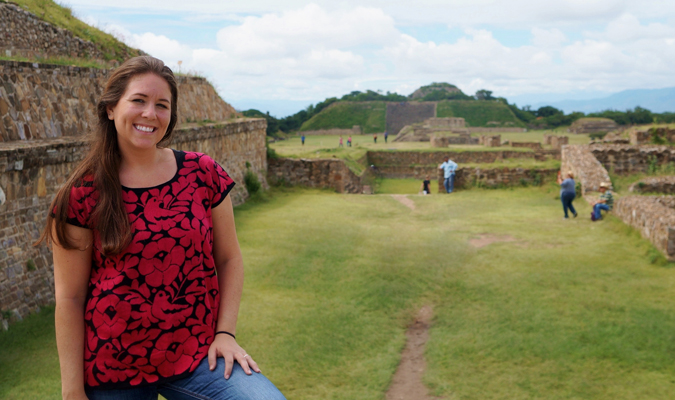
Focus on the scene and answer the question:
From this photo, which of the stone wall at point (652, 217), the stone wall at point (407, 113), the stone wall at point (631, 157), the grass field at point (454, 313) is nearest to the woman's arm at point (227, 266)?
the grass field at point (454, 313)

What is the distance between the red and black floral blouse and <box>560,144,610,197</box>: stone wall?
11.1 meters

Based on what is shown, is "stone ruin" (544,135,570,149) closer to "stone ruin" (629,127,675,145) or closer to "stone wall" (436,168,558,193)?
"stone ruin" (629,127,675,145)

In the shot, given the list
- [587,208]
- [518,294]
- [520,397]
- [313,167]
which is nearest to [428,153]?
[313,167]

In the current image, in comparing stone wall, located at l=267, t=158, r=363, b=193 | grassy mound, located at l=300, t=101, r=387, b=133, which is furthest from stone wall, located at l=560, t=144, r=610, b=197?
grassy mound, located at l=300, t=101, r=387, b=133

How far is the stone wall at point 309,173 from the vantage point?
15.1 meters

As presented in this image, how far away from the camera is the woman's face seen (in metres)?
1.87

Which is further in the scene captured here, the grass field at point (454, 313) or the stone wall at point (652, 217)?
the stone wall at point (652, 217)

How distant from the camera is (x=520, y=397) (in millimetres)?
4113

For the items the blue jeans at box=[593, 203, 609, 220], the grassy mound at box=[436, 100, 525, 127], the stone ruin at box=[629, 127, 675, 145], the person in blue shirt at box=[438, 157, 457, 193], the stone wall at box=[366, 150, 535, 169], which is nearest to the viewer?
the blue jeans at box=[593, 203, 609, 220]

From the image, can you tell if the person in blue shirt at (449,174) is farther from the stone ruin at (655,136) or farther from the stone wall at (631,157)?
the stone ruin at (655,136)

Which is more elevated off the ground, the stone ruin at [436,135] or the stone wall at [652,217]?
the stone ruin at [436,135]

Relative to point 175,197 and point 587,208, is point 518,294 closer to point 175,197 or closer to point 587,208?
point 175,197

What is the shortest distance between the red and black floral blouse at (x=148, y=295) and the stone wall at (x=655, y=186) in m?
12.0

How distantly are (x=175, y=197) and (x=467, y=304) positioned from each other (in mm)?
4671
